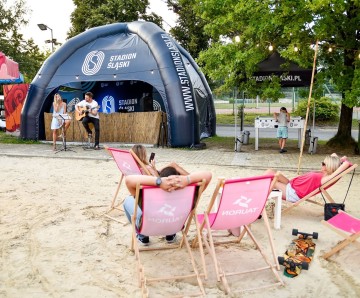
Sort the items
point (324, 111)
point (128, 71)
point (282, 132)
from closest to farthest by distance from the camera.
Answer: point (282, 132), point (128, 71), point (324, 111)

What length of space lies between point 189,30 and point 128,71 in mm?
17571

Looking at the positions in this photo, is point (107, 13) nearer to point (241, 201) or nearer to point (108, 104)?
point (108, 104)

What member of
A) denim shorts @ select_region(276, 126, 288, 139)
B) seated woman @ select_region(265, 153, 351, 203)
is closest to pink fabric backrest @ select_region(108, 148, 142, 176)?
seated woman @ select_region(265, 153, 351, 203)

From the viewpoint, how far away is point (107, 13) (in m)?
31.2

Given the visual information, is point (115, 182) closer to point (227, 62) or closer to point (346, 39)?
point (227, 62)

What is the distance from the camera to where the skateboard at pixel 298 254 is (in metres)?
3.69

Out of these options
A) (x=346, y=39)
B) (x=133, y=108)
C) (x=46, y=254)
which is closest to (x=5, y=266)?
(x=46, y=254)

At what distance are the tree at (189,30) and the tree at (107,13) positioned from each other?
2613mm

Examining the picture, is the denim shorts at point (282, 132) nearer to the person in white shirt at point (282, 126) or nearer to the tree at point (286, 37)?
the person in white shirt at point (282, 126)

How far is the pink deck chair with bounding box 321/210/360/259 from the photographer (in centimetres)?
378

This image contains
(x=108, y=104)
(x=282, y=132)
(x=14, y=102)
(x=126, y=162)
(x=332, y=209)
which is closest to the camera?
(x=332, y=209)

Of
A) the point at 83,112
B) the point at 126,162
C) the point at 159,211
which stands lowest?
the point at 159,211

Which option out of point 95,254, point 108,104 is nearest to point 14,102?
point 108,104

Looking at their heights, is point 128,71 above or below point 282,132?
above
